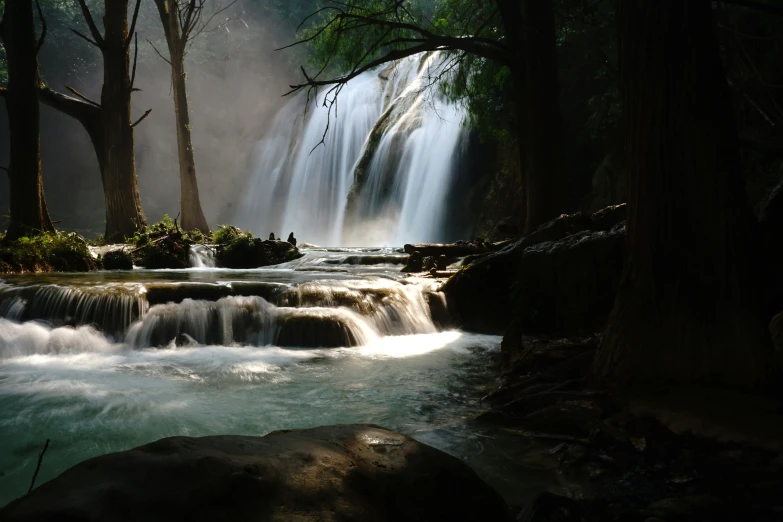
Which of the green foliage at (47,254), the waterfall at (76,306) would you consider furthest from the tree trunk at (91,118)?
the waterfall at (76,306)

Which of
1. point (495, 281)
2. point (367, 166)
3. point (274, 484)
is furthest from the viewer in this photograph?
point (367, 166)

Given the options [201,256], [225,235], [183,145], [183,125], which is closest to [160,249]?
[201,256]

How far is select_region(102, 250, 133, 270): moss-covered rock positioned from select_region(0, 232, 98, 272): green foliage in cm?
24

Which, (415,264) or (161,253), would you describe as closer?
(415,264)

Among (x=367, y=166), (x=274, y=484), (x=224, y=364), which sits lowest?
(x=224, y=364)

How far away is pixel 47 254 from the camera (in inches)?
433

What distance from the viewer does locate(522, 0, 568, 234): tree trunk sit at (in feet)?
30.1

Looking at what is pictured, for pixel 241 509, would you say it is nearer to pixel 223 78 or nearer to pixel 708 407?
pixel 708 407

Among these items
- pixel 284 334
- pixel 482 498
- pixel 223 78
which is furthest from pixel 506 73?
pixel 223 78

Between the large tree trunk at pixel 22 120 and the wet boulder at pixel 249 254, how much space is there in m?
4.03

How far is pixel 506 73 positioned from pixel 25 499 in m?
12.8

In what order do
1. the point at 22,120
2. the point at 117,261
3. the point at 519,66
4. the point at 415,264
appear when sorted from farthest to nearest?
the point at 117,261
the point at 22,120
the point at 415,264
the point at 519,66

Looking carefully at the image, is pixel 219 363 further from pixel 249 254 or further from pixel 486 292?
pixel 249 254

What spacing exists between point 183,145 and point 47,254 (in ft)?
30.1
